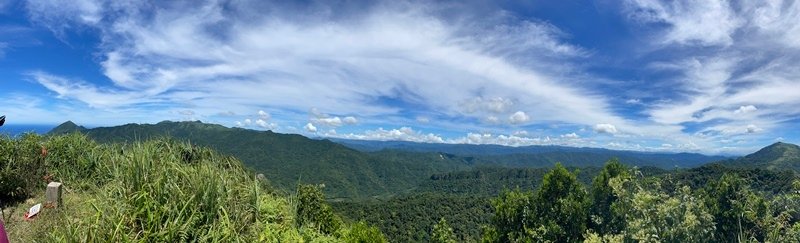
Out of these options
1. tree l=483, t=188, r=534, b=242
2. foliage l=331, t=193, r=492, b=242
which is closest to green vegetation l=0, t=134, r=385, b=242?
tree l=483, t=188, r=534, b=242

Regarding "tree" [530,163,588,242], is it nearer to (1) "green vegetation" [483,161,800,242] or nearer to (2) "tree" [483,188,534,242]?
(1) "green vegetation" [483,161,800,242]

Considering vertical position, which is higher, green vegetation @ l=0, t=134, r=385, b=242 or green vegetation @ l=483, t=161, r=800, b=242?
green vegetation @ l=0, t=134, r=385, b=242

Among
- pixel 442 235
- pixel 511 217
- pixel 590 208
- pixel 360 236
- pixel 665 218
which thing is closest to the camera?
pixel 360 236

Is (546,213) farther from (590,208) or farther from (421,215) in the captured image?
(421,215)

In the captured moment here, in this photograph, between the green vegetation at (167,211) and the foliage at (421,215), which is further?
the foliage at (421,215)

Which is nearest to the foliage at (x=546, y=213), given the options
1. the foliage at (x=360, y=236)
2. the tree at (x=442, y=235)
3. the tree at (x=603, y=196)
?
the tree at (x=603, y=196)

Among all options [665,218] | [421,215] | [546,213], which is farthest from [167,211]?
[421,215]

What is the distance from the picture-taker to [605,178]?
72.9ft

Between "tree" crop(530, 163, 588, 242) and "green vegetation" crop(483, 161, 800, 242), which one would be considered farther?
"tree" crop(530, 163, 588, 242)

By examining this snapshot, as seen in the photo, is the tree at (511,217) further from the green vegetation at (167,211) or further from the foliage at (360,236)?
the green vegetation at (167,211)

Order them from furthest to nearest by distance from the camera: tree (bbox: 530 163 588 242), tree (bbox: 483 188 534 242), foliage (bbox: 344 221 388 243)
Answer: tree (bbox: 483 188 534 242), tree (bbox: 530 163 588 242), foliage (bbox: 344 221 388 243)

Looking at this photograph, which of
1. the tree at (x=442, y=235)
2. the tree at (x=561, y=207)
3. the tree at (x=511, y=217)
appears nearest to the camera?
the tree at (x=561, y=207)

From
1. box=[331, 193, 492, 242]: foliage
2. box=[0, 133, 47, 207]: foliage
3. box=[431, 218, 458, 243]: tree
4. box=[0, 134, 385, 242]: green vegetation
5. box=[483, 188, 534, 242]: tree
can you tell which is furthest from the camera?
box=[331, 193, 492, 242]: foliage

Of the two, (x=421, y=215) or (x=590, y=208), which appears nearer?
(x=590, y=208)
